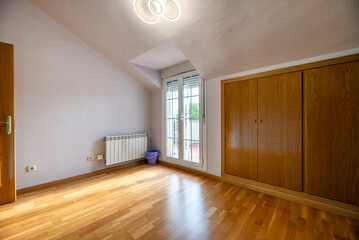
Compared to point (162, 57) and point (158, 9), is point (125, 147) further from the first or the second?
point (158, 9)

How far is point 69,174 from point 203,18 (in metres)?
3.48

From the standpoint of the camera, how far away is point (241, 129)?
2.61m

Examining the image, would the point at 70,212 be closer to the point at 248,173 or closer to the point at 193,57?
the point at 248,173

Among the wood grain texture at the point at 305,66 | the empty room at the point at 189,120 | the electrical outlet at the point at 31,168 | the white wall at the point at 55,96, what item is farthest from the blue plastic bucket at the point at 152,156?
the wood grain texture at the point at 305,66

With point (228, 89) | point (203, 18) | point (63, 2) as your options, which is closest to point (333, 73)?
point (228, 89)

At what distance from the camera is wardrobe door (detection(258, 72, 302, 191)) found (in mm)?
2105

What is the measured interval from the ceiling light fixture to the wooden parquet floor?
2.44 m

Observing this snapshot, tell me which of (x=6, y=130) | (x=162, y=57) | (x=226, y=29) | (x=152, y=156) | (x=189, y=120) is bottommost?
(x=152, y=156)

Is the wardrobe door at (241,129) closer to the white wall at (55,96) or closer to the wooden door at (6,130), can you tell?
the white wall at (55,96)

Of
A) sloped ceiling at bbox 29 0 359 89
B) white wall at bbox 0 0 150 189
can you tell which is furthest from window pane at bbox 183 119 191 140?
white wall at bbox 0 0 150 189

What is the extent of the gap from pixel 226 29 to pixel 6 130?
3263mm

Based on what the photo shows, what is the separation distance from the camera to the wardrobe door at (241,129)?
98.0 inches

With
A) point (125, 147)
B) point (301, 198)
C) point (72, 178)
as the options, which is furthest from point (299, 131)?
point (72, 178)

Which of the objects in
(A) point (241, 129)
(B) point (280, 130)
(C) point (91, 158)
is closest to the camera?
(B) point (280, 130)
